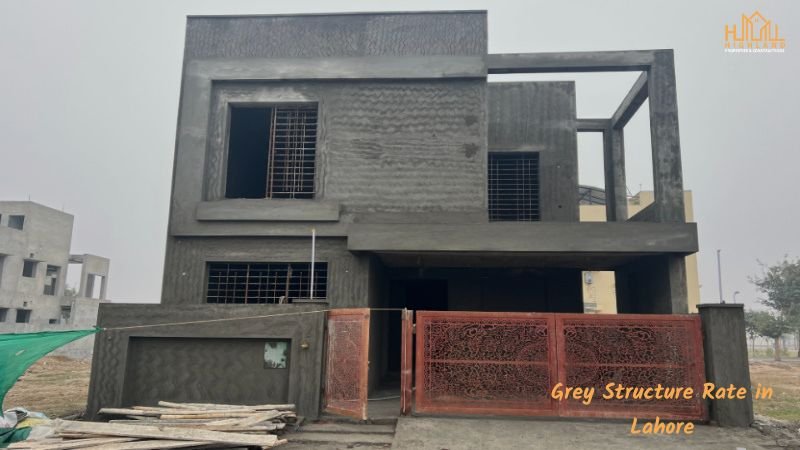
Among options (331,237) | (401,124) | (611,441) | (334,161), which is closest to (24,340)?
(331,237)

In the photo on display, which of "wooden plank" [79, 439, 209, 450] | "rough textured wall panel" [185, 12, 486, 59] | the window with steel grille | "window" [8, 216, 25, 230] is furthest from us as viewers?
"window" [8, 216, 25, 230]

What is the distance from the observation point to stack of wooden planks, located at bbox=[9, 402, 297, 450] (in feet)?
18.9

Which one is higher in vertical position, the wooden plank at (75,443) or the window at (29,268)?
the window at (29,268)

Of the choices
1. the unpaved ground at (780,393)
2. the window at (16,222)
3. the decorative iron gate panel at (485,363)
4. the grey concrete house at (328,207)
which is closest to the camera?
the decorative iron gate panel at (485,363)

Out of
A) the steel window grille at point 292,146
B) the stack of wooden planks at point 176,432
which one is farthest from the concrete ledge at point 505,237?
the stack of wooden planks at point 176,432

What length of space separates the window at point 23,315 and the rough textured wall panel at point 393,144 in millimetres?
31488

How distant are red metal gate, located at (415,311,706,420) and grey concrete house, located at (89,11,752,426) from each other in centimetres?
165

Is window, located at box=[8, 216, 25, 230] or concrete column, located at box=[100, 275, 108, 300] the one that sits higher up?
window, located at box=[8, 216, 25, 230]

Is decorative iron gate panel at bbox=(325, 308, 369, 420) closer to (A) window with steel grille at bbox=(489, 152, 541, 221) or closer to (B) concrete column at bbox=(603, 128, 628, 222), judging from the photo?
(A) window with steel grille at bbox=(489, 152, 541, 221)

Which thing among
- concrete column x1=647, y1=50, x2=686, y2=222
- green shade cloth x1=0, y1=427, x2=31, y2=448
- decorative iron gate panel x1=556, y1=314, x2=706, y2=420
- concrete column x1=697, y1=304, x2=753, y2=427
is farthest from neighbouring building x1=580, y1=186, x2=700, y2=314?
green shade cloth x1=0, y1=427, x2=31, y2=448

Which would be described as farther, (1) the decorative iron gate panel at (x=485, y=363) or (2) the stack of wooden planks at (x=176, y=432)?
(1) the decorative iron gate panel at (x=485, y=363)

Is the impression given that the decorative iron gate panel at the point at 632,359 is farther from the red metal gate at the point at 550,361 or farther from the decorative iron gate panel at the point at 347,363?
the decorative iron gate panel at the point at 347,363

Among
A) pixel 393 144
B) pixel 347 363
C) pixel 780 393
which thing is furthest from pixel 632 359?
pixel 780 393

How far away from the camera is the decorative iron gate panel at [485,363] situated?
7176 millimetres
